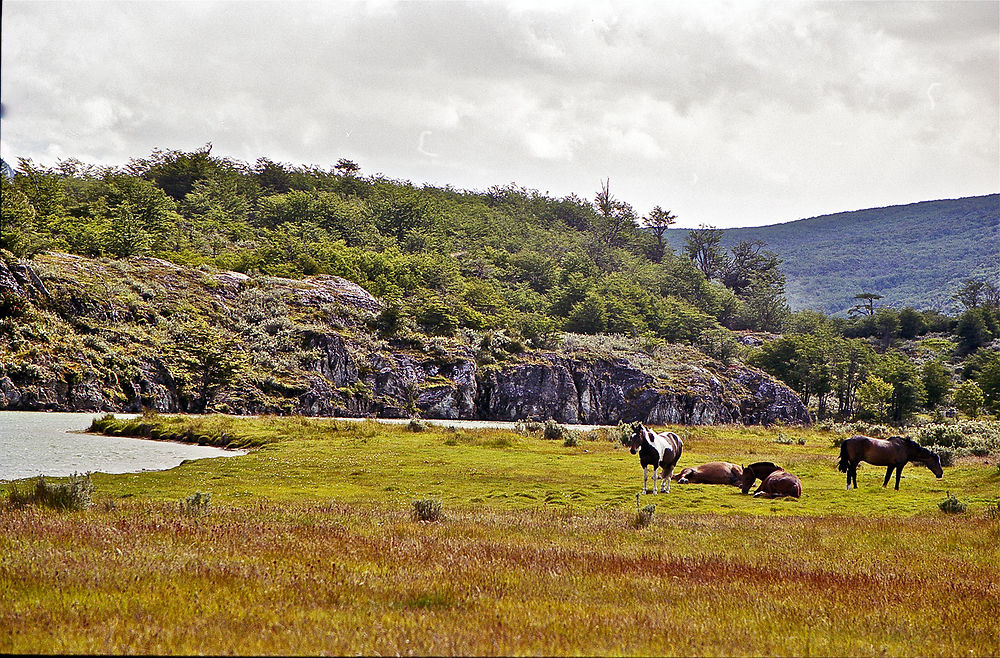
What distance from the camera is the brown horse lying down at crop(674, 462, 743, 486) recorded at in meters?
29.4

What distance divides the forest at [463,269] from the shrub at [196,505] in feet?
193

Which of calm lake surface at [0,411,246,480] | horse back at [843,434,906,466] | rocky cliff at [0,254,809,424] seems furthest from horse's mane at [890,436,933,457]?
rocky cliff at [0,254,809,424]

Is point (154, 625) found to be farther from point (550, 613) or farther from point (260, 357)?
point (260, 357)

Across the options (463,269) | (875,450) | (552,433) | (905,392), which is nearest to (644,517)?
(875,450)

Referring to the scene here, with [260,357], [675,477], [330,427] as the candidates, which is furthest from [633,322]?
[675,477]

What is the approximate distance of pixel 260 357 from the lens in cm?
7588

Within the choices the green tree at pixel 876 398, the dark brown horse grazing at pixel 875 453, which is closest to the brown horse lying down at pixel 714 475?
the dark brown horse grazing at pixel 875 453

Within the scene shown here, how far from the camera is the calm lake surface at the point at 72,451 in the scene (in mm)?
27834

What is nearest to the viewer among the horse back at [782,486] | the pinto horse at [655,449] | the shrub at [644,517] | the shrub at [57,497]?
the shrub at [57,497]

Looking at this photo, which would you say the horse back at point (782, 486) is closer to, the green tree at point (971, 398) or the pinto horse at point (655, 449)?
the pinto horse at point (655, 449)

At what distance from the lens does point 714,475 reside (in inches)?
1165

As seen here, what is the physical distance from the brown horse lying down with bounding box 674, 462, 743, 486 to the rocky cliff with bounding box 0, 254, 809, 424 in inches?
2004

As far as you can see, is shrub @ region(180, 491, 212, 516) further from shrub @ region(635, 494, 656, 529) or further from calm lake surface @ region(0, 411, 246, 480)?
calm lake surface @ region(0, 411, 246, 480)

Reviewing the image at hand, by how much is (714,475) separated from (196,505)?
20.7m
